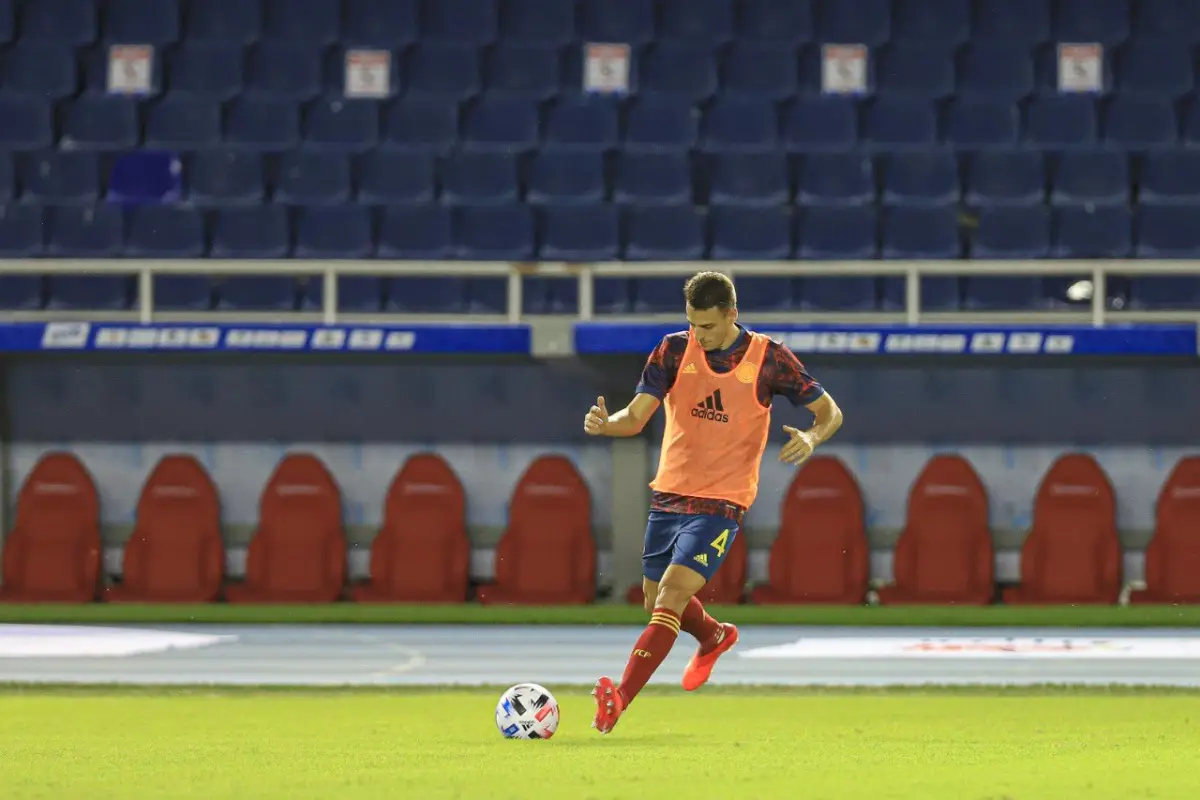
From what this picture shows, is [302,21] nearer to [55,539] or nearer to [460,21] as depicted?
[460,21]

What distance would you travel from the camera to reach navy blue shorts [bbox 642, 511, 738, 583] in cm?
707

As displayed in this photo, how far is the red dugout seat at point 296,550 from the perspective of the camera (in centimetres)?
1492

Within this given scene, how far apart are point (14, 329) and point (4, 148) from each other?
128 inches

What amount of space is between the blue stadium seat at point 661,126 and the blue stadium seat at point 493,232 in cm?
119

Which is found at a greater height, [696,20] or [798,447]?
[696,20]

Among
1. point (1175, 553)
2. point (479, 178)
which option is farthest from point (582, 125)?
point (1175, 553)

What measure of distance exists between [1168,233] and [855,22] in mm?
3451

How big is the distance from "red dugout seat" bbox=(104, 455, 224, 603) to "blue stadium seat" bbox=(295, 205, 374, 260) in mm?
2332

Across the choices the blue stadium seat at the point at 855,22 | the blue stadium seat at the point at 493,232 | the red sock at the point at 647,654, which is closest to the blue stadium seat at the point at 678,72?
the blue stadium seat at the point at 855,22

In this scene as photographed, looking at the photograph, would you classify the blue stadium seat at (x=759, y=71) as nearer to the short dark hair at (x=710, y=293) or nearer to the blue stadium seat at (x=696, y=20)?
the blue stadium seat at (x=696, y=20)

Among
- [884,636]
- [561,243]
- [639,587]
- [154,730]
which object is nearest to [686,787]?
[154,730]

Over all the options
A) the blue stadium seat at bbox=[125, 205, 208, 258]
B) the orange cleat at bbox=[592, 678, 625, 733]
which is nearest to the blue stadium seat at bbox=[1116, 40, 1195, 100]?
the blue stadium seat at bbox=[125, 205, 208, 258]

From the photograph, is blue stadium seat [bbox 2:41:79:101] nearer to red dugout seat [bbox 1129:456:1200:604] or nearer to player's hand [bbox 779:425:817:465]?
red dugout seat [bbox 1129:456:1200:604]

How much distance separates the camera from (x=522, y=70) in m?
17.3
